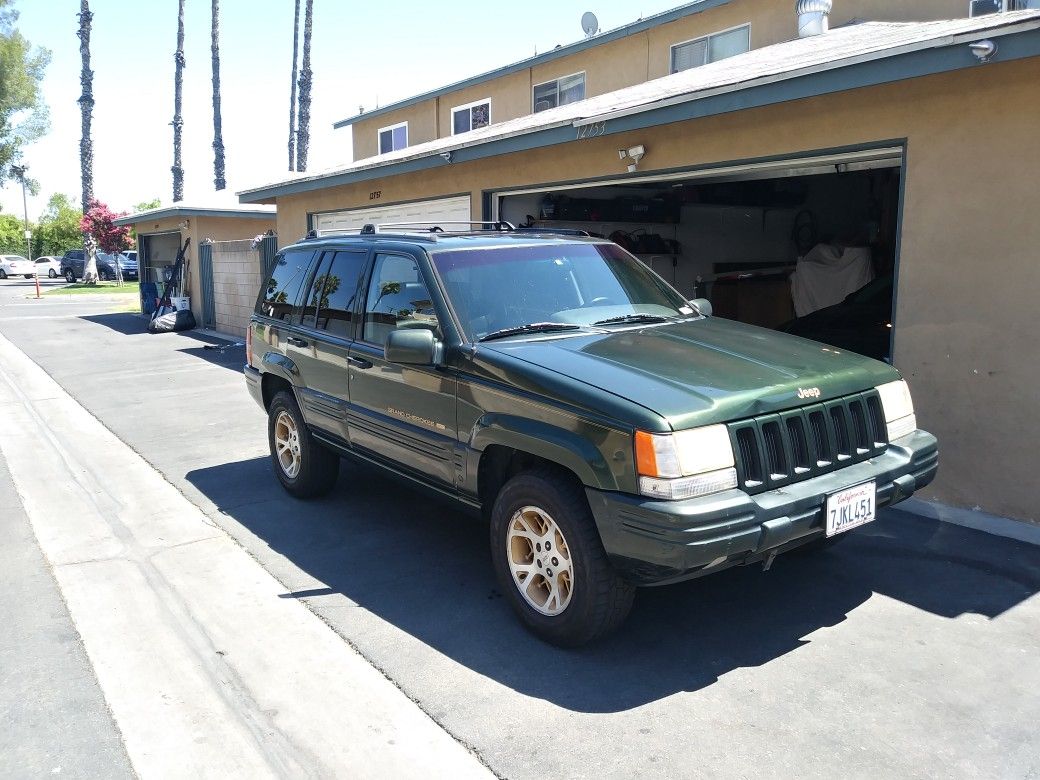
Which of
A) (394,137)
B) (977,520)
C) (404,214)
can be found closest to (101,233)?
(394,137)

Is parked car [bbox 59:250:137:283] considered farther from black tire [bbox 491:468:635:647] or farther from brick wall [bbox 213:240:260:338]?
black tire [bbox 491:468:635:647]

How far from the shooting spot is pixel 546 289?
16.0 ft

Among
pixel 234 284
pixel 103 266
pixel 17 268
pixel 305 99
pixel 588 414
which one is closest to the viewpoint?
pixel 588 414

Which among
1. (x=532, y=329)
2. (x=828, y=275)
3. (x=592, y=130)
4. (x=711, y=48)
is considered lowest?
(x=532, y=329)

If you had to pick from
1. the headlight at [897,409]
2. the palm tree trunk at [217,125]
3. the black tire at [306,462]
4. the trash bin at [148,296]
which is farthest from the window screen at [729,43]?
the palm tree trunk at [217,125]

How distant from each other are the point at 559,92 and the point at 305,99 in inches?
926

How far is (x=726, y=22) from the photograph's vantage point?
13.7 m

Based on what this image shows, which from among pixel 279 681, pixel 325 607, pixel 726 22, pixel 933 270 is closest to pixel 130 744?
pixel 279 681

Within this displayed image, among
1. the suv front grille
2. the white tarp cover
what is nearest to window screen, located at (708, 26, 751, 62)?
the white tarp cover

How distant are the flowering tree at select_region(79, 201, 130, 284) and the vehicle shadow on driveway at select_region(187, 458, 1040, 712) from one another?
125 ft

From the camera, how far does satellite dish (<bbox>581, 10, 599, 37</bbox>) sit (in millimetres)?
16578

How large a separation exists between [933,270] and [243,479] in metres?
5.47

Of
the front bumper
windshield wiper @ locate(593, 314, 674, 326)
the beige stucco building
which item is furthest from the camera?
the beige stucco building

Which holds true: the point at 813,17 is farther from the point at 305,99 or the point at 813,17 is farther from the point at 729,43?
the point at 305,99
